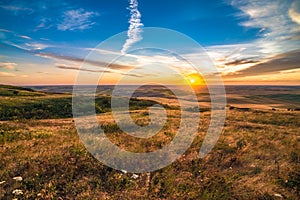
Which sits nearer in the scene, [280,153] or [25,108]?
[280,153]

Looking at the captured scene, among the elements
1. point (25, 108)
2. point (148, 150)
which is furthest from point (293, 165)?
point (25, 108)

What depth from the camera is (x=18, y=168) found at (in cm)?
880

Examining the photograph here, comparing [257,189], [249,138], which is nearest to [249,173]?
[257,189]

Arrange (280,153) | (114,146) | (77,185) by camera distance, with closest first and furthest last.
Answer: (77,185) → (280,153) → (114,146)

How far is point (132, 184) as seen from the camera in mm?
8320

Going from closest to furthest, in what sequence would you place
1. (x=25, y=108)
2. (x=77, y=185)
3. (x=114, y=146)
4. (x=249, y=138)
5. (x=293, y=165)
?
(x=77, y=185) < (x=293, y=165) < (x=114, y=146) < (x=249, y=138) < (x=25, y=108)

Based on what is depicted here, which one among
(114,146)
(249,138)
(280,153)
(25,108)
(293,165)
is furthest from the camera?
(25,108)

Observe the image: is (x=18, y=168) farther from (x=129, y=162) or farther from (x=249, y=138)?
(x=249, y=138)

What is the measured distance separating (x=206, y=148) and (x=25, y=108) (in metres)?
28.2

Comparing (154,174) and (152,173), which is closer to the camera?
(154,174)

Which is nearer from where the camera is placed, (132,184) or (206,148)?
(132,184)

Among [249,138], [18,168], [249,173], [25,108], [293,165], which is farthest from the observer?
[25,108]

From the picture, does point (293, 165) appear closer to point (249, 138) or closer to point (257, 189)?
point (257, 189)

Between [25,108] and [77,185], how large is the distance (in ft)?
92.2
